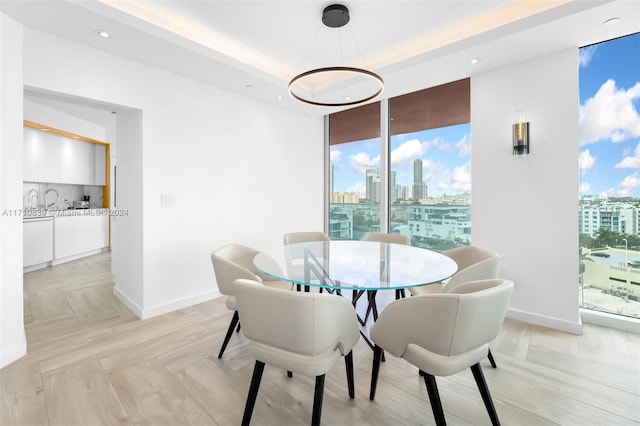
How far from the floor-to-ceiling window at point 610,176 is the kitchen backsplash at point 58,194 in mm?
7795

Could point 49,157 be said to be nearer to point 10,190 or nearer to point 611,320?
point 10,190

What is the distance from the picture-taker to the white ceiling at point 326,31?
7.22 ft

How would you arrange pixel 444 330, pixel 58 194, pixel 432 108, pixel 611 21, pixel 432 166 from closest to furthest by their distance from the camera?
1. pixel 444 330
2. pixel 611 21
3. pixel 432 108
4. pixel 432 166
5. pixel 58 194

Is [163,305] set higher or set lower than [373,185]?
lower

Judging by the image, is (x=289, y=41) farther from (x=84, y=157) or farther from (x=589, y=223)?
(x=84, y=157)

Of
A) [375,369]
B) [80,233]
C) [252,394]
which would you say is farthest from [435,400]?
[80,233]

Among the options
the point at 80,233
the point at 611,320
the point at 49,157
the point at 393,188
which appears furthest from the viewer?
the point at 80,233

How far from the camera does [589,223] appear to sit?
287cm

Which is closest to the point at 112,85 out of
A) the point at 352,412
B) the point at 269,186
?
the point at 269,186

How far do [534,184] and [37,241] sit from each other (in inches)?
278

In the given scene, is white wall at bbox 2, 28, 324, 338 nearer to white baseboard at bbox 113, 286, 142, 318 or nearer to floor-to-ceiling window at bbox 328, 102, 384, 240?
white baseboard at bbox 113, 286, 142, 318

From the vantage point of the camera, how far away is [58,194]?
19.6 feet

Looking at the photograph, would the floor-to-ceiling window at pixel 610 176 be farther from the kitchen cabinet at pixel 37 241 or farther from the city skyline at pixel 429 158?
the kitchen cabinet at pixel 37 241

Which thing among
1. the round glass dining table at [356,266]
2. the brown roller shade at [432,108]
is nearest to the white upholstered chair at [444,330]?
the round glass dining table at [356,266]
